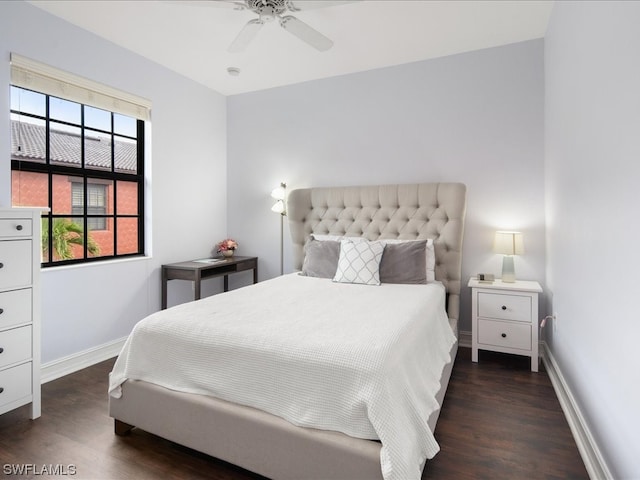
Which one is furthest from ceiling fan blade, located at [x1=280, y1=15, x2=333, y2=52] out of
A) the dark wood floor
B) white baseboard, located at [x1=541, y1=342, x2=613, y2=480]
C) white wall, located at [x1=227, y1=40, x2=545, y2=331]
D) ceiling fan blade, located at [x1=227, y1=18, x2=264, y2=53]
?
white baseboard, located at [x1=541, y1=342, x2=613, y2=480]

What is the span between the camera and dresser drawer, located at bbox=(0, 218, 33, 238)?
1.91 meters

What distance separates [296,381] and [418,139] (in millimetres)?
2688

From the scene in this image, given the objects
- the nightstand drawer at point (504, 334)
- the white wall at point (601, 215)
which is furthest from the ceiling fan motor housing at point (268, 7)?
the nightstand drawer at point (504, 334)

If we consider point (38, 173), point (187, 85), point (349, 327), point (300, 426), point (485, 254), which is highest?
point (187, 85)

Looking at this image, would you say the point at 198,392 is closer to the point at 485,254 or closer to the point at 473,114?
the point at 485,254

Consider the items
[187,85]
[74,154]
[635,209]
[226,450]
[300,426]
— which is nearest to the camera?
[635,209]

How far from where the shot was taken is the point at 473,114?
318 cm

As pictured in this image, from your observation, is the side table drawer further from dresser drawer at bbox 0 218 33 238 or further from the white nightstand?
the white nightstand

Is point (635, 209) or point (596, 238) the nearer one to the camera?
point (635, 209)

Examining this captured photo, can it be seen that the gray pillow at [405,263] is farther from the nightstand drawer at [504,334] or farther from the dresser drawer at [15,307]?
the dresser drawer at [15,307]

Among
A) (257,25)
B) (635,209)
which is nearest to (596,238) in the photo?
(635,209)

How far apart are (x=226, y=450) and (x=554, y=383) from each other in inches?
86.6

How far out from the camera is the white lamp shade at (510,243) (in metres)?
2.84

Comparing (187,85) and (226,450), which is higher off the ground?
(187,85)
